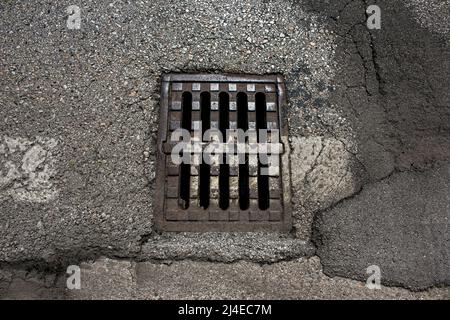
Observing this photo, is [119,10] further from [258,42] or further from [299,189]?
[299,189]

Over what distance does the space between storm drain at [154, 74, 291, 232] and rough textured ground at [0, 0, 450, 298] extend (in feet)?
0.21

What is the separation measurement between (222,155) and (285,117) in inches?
16.1

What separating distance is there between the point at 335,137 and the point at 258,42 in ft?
2.31

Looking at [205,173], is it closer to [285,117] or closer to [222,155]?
[222,155]

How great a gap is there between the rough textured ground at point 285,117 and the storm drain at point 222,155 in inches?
2.5

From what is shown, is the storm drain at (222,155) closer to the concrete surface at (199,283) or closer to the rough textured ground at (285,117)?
the rough textured ground at (285,117)

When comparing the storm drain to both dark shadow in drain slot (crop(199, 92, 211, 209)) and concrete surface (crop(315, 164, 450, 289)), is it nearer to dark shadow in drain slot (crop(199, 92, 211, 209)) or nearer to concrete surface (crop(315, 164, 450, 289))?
dark shadow in drain slot (crop(199, 92, 211, 209))

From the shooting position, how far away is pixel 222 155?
2.45 m

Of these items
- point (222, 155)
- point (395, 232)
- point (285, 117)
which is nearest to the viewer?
point (395, 232)

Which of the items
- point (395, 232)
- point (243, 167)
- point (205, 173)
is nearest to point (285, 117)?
point (243, 167)

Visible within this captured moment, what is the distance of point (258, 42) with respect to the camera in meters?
2.72
